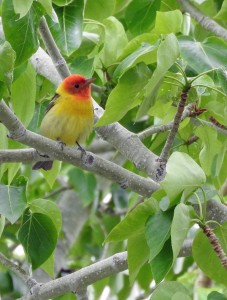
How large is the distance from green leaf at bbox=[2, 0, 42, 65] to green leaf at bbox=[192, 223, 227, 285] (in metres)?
0.92

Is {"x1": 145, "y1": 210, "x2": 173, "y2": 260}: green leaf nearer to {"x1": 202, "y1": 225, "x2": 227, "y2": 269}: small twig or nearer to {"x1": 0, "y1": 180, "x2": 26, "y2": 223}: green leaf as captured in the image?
{"x1": 202, "y1": 225, "x2": 227, "y2": 269}: small twig

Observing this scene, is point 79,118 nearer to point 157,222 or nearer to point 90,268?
point 90,268

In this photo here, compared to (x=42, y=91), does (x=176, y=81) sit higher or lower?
higher

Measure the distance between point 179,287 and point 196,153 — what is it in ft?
3.83

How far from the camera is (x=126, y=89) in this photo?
270cm

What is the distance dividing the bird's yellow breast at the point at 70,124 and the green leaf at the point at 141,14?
0.65 meters

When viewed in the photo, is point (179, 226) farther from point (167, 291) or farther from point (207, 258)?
point (207, 258)

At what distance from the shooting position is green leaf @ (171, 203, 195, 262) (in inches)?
93.8

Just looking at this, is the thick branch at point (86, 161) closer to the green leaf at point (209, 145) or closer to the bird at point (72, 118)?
the green leaf at point (209, 145)

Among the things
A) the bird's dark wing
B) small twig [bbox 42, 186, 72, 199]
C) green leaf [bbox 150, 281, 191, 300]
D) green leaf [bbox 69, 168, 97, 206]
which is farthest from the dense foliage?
small twig [bbox 42, 186, 72, 199]

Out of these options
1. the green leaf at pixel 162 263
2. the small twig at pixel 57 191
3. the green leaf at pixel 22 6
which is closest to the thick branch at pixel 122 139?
the green leaf at pixel 22 6

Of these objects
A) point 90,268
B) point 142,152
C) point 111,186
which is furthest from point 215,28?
point 111,186

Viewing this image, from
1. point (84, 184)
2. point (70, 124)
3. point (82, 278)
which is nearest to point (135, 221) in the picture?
point (82, 278)

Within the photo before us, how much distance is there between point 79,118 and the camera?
14.4 ft
